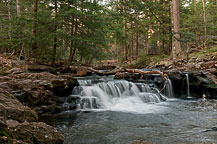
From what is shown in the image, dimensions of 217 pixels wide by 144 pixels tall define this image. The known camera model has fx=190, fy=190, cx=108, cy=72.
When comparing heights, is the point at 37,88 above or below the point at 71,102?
above

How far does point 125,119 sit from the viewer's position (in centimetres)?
686

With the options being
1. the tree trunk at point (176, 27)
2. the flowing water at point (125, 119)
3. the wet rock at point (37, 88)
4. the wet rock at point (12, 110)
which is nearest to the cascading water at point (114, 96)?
the flowing water at point (125, 119)

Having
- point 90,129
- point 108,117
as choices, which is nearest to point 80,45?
point 108,117

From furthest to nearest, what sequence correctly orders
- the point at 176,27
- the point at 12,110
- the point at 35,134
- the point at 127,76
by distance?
the point at 176,27 < the point at 127,76 < the point at 12,110 < the point at 35,134

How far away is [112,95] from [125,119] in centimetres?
348

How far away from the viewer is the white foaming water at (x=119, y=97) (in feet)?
29.1

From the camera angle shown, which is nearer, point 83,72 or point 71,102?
point 71,102

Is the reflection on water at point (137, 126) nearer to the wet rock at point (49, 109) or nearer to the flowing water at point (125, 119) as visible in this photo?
the flowing water at point (125, 119)

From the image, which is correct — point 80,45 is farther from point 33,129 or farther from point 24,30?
point 33,129

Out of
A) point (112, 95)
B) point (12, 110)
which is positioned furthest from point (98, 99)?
point (12, 110)

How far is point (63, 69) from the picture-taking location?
47.5 feet

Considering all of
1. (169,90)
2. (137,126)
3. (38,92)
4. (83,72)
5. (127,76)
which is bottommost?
(137,126)

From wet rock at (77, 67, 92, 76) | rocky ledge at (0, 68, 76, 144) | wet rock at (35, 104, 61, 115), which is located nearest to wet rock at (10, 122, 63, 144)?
rocky ledge at (0, 68, 76, 144)

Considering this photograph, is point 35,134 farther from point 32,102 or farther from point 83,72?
point 83,72
